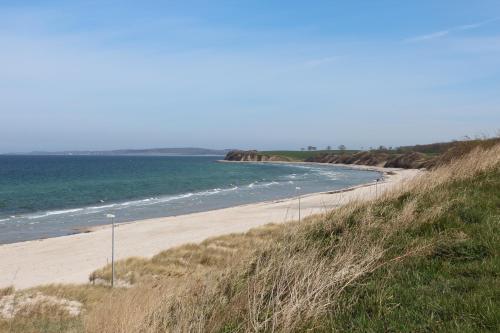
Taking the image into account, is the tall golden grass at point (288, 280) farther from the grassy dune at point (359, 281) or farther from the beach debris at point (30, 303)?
the beach debris at point (30, 303)

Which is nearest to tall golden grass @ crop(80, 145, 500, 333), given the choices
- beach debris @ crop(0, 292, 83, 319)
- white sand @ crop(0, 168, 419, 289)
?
beach debris @ crop(0, 292, 83, 319)

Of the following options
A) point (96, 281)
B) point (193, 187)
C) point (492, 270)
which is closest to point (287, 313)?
point (492, 270)

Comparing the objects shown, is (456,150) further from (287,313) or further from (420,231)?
(287,313)

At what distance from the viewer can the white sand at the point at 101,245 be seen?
62.0ft

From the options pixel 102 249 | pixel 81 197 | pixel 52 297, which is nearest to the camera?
pixel 52 297

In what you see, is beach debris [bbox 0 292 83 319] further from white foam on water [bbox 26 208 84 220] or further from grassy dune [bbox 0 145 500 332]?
white foam on water [bbox 26 208 84 220]

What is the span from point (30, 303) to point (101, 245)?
44.5 ft

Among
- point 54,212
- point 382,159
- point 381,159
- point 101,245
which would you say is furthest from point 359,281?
point 381,159

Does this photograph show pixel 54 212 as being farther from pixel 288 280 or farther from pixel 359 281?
pixel 359 281

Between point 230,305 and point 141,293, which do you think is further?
point 141,293

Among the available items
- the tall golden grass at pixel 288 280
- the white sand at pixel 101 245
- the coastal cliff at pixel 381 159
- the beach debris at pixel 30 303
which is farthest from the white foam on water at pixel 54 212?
the coastal cliff at pixel 381 159

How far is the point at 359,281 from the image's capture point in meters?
5.07

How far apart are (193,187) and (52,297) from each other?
5557 cm

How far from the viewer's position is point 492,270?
4777mm
